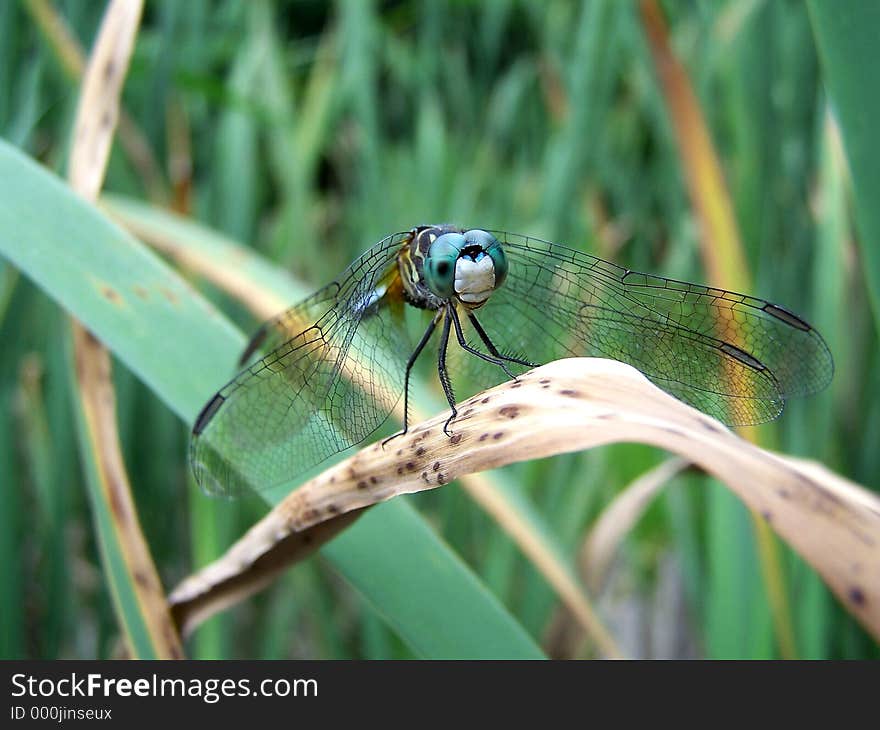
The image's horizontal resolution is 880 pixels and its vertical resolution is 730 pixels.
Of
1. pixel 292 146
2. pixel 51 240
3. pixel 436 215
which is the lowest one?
pixel 51 240

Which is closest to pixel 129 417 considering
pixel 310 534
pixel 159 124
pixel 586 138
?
pixel 159 124

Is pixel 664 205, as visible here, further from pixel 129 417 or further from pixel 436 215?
pixel 129 417

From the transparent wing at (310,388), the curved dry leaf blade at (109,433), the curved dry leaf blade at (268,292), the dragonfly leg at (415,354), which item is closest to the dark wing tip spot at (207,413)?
the transparent wing at (310,388)

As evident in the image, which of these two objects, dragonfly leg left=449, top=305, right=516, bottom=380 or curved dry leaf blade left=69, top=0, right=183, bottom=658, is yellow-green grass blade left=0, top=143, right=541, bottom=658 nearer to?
curved dry leaf blade left=69, top=0, right=183, bottom=658

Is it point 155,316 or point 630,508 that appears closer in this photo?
point 155,316

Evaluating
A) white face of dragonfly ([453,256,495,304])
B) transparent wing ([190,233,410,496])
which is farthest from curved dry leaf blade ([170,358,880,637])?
white face of dragonfly ([453,256,495,304])

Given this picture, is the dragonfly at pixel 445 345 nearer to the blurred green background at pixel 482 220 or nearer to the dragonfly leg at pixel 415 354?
the dragonfly leg at pixel 415 354

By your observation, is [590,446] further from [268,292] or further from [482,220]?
[482,220]
